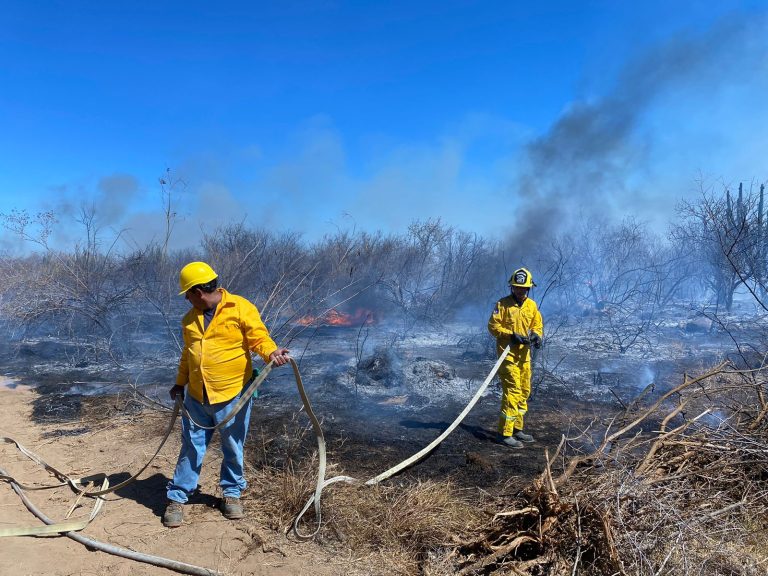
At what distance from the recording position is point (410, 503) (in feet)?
11.0

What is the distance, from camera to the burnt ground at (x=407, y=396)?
489 centimetres

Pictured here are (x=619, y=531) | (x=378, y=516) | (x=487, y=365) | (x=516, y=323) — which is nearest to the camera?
(x=619, y=531)

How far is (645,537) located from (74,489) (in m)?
4.15

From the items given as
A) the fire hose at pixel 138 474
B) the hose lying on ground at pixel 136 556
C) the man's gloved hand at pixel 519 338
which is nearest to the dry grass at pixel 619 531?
the fire hose at pixel 138 474

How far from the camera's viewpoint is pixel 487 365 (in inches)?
385

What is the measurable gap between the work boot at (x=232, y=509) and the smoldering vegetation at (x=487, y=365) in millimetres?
214

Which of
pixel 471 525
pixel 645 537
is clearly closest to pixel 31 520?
pixel 471 525

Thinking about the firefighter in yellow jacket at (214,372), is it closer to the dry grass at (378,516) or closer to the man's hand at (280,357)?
the man's hand at (280,357)

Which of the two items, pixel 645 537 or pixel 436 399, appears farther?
pixel 436 399

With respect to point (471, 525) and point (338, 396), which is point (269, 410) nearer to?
point (338, 396)

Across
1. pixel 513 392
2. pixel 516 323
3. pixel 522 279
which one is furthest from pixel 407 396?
pixel 522 279

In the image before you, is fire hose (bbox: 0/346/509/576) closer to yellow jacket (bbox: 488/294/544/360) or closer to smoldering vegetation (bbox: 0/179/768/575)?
smoldering vegetation (bbox: 0/179/768/575)

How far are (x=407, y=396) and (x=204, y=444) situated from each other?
436 cm

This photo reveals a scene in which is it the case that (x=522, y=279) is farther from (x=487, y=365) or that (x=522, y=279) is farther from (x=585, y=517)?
(x=487, y=365)
